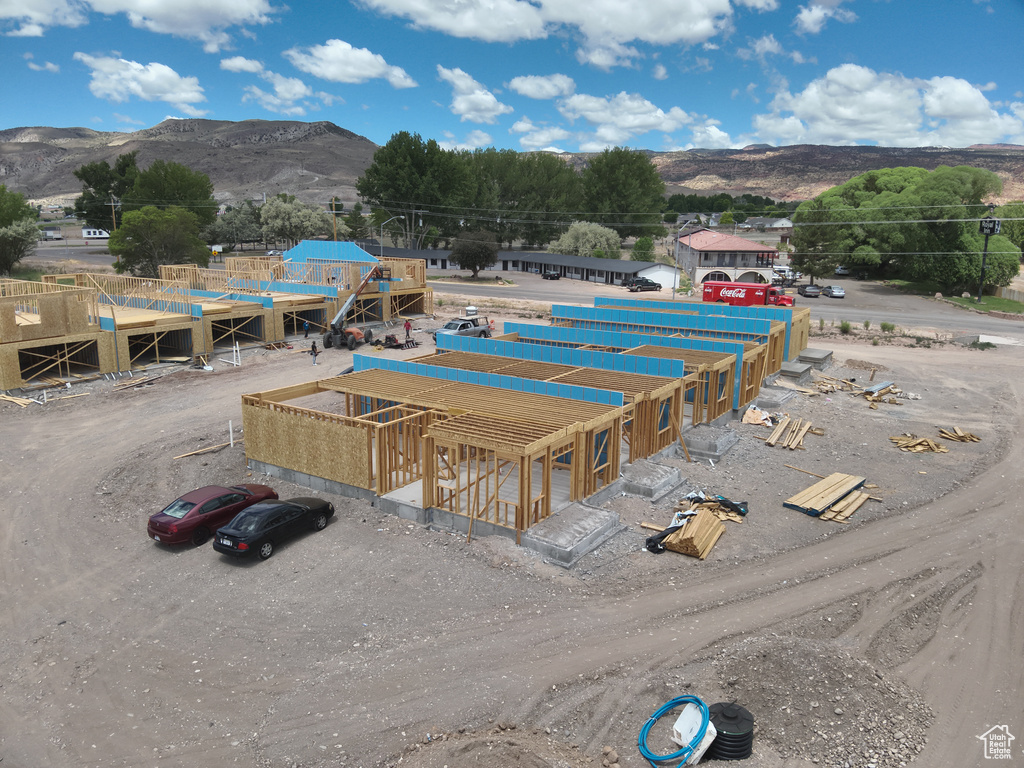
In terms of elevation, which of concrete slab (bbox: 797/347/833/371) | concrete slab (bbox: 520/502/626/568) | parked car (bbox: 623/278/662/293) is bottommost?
concrete slab (bbox: 520/502/626/568)

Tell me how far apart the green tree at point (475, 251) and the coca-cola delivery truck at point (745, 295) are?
34.8 metres

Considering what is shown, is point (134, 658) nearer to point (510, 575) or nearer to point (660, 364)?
point (510, 575)

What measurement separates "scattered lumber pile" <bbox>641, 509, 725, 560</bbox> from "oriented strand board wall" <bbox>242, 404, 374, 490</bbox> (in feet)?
24.4

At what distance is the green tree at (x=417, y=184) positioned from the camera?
92625 millimetres

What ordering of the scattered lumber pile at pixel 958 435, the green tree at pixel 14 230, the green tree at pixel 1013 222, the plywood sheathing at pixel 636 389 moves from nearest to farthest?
the plywood sheathing at pixel 636 389, the scattered lumber pile at pixel 958 435, the green tree at pixel 14 230, the green tree at pixel 1013 222

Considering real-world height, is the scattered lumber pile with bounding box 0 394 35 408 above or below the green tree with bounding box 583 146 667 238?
below

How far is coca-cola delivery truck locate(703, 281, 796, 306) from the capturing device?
45062 mm

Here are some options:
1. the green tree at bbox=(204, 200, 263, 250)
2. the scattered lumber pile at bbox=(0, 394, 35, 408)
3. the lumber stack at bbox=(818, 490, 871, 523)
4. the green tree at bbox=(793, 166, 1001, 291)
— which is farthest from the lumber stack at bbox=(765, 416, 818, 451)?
the green tree at bbox=(204, 200, 263, 250)

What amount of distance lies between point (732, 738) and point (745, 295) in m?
40.0

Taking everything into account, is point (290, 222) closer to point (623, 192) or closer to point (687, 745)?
point (623, 192)

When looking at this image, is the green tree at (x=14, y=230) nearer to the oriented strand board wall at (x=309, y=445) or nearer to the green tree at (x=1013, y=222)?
the oriented strand board wall at (x=309, y=445)

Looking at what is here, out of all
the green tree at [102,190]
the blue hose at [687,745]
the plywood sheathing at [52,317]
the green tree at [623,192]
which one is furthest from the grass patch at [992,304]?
the green tree at [102,190]

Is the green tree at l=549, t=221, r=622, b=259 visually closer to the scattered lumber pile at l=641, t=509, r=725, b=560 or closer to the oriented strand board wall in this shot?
the oriented strand board wall

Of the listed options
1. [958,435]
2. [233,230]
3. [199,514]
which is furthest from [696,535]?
[233,230]
